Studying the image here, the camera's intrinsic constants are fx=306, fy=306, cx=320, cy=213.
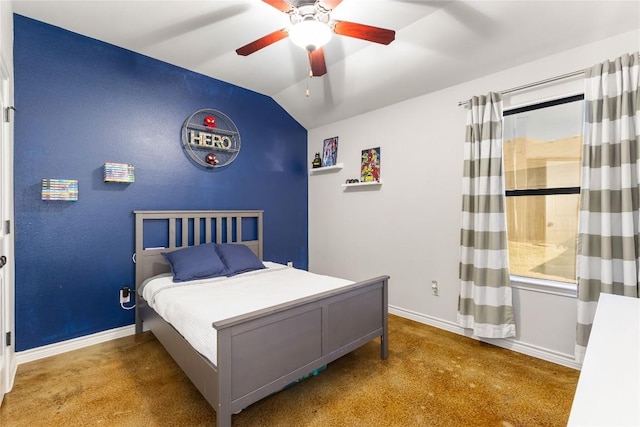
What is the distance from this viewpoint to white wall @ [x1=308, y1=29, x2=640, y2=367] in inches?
95.3

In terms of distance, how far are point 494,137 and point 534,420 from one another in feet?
6.74

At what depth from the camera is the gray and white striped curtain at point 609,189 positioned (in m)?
2.02

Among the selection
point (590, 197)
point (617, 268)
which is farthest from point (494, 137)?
point (617, 268)

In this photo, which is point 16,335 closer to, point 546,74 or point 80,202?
point 80,202

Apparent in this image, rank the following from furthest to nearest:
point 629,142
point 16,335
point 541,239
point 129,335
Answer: point 129,335, point 541,239, point 16,335, point 629,142

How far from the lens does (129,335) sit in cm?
294

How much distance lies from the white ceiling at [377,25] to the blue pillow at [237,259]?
192cm

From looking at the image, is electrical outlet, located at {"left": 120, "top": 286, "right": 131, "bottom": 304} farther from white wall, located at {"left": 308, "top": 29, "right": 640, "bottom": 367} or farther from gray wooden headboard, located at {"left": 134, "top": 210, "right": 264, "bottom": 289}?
white wall, located at {"left": 308, "top": 29, "right": 640, "bottom": 367}

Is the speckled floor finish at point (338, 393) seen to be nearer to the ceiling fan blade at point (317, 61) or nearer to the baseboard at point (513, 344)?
the baseboard at point (513, 344)

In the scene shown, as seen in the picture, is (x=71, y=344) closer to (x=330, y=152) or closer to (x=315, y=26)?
(x=315, y=26)

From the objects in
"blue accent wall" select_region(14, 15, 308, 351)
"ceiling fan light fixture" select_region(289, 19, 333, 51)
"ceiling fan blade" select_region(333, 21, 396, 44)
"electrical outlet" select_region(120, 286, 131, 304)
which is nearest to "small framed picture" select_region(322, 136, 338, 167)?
"blue accent wall" select_region(14, 15, 308, 351)

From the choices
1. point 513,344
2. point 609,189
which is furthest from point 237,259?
point 609,189

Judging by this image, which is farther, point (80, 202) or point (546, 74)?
Result: point (80, 202)

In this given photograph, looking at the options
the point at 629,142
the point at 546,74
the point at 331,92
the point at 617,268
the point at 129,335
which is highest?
the point at 331,92
